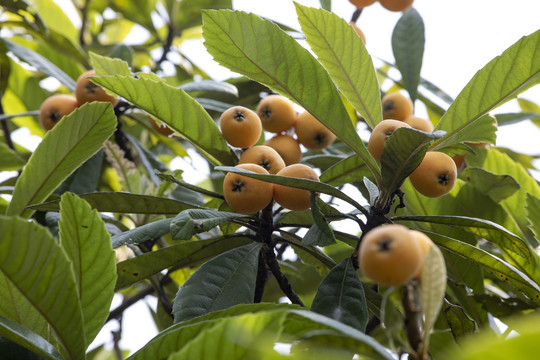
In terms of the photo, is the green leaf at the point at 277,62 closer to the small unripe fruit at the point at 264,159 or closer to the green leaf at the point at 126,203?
the small unripe fruit at the point at 264,159

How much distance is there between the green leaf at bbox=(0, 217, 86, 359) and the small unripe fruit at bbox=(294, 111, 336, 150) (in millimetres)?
896

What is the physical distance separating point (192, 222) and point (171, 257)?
32cm

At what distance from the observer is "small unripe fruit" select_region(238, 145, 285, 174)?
1489 millimetres

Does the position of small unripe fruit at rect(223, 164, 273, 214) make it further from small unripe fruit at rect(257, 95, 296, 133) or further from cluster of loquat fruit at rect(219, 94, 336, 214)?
small unripe fruit at rect(257, 95, 296, 133)

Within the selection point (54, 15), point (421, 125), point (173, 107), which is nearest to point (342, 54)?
point (173, 107)

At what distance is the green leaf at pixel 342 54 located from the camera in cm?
139

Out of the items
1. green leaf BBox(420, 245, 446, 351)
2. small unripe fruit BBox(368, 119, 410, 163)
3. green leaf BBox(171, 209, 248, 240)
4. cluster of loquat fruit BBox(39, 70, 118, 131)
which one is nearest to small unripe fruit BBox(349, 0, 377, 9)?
cluster of loquat fruit BBox(39, 70, 118, 131)

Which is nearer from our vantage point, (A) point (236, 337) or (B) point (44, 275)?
(A) point (236, 337)

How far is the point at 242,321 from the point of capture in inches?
30.5

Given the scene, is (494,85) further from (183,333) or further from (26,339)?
(26,339)

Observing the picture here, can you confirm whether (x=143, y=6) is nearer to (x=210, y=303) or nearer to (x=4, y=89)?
(x=4, y=89)

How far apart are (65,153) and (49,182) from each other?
0.09 m

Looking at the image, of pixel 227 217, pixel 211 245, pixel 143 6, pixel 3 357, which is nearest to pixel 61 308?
pixel 3 357

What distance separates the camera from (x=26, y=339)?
41.2 inches
